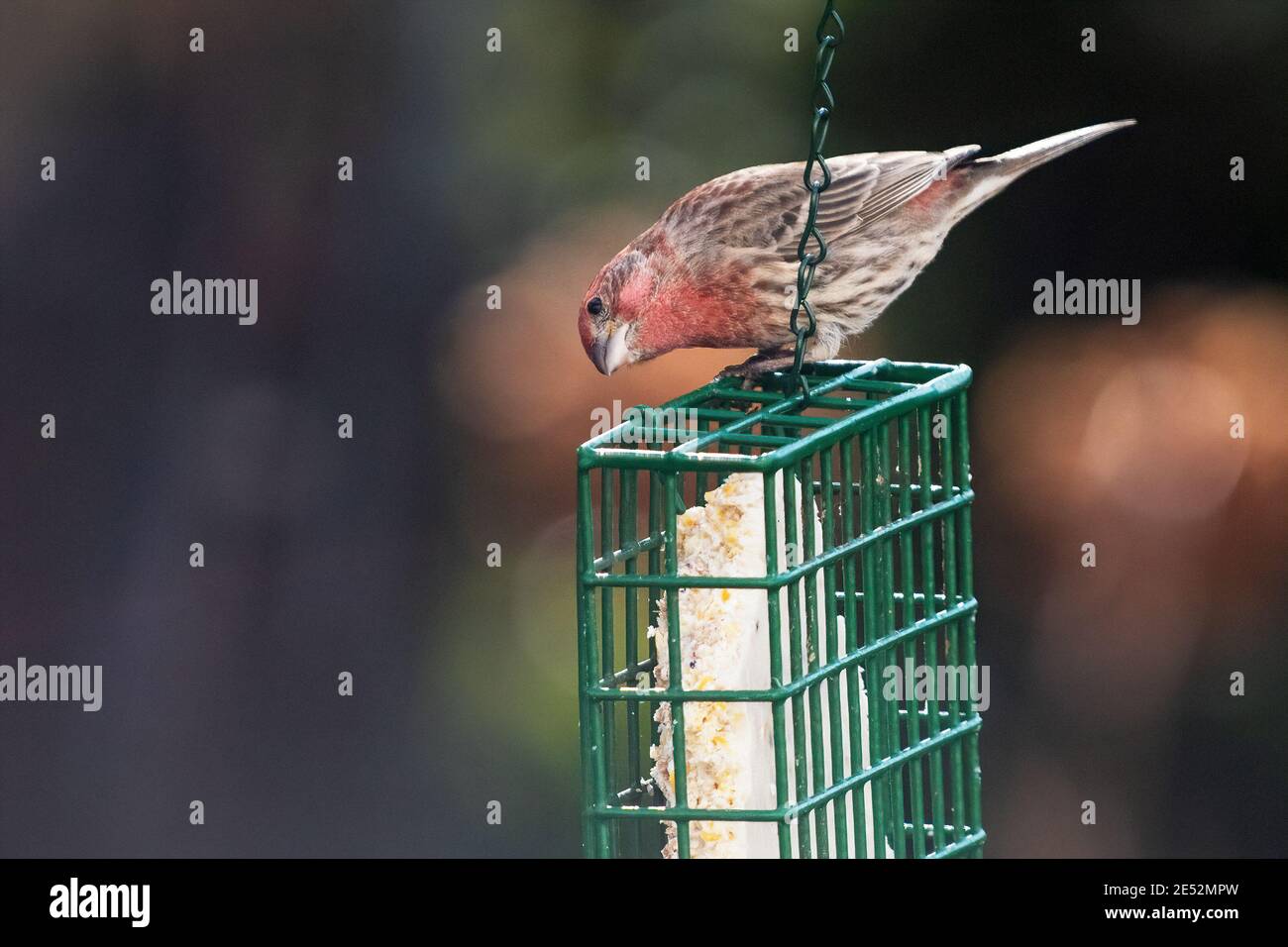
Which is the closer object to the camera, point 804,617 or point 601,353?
point 804,617

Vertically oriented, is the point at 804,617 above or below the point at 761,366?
below

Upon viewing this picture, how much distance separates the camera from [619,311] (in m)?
5.46

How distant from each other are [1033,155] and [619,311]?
1364 millimetres

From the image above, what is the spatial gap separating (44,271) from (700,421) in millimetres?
5052

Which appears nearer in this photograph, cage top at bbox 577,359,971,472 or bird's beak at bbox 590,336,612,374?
cage top at bbox 577,359,971,472

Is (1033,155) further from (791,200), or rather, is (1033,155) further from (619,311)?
(619,311)

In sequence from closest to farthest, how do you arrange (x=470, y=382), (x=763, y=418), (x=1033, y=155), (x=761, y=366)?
(x=763, y=418) < (x=761, y=366) < (x=1033, y=155) < (x=470, y=382)

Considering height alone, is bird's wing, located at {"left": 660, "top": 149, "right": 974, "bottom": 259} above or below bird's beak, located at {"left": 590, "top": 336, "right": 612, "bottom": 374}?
above

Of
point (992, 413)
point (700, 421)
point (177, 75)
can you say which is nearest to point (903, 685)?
point (700, 421)

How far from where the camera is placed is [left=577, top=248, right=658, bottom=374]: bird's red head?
5414mm

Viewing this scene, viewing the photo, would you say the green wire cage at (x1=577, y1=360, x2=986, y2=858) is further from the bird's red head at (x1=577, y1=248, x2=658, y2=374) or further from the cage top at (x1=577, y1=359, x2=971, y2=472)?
the bird's red head at (x1=577, y1=248, x2=658, y2=374)

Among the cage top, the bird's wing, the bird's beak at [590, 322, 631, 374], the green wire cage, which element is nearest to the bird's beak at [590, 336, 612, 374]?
the bird's beak at [590, 322, 631, 374]

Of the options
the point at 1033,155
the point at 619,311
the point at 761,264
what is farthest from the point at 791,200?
the point at 1033,155

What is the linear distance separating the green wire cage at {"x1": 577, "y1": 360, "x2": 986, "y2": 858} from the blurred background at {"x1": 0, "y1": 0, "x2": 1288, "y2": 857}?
12.1 feet
